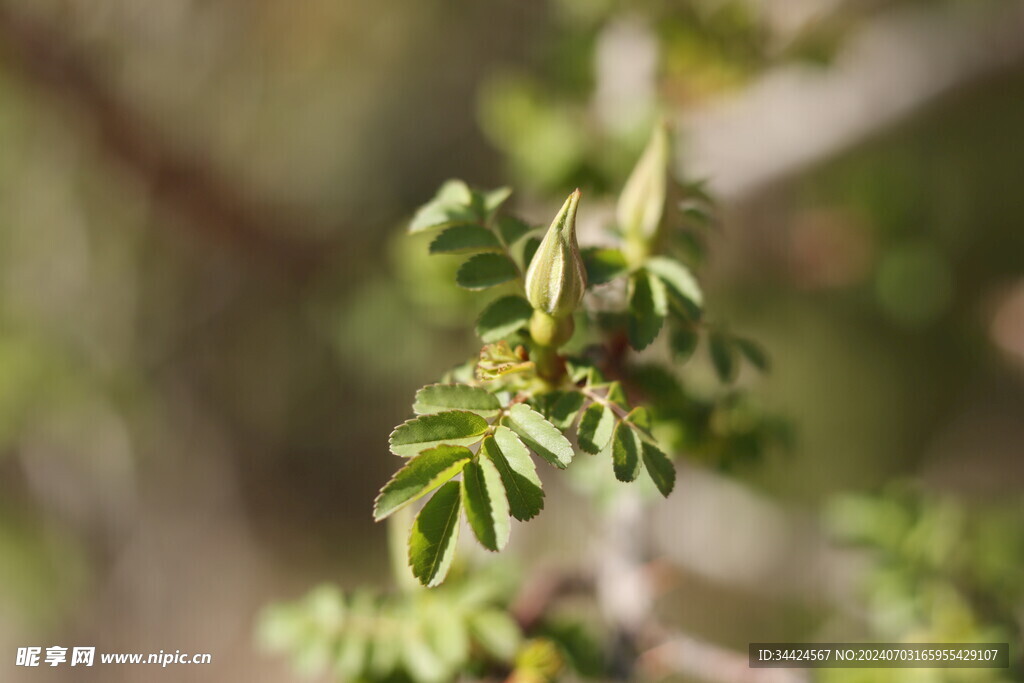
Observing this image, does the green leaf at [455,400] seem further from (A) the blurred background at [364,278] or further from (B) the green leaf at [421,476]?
(A) the blurred background at [364,278]

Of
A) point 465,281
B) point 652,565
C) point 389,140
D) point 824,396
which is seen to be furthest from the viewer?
point 389,140

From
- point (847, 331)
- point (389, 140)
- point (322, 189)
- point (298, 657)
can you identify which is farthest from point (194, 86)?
point (847, 331)

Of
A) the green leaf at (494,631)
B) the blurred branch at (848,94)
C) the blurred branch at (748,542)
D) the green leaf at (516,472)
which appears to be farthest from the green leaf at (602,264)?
the blurred branch at (748,542)

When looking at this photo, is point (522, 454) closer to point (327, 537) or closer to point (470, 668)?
point (470, 668)

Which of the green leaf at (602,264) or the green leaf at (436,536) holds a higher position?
the green leaf at (602,264)

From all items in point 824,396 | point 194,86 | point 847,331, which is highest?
point 194,86

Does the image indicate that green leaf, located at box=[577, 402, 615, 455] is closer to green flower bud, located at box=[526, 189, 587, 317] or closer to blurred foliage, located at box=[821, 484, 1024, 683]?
green flower bud, located at box=[526, 189, 587, 317]

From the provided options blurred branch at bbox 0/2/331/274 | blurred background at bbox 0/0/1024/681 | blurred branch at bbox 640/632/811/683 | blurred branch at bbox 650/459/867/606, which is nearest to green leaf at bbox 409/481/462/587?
blurred branch at bbox 640/632/811/683
